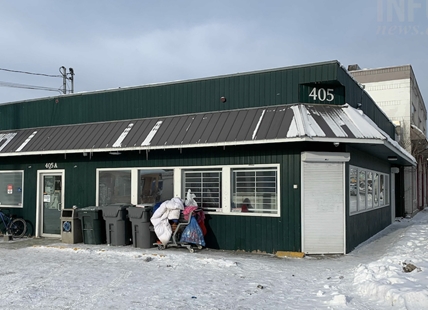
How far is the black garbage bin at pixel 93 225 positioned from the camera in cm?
1202

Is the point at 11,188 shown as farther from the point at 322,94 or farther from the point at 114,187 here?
the point at 322,94

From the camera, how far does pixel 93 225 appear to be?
39.5 ft

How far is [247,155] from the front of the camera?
11031 millimetres

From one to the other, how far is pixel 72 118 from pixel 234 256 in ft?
24.5

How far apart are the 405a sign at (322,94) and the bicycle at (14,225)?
9.78 meters

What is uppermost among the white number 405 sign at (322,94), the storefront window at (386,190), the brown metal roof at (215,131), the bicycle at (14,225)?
the white number 405 sign at (322,94)

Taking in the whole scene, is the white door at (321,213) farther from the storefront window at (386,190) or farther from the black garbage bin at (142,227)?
the storefront window at (386,190)

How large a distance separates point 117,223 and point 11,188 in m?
5.36

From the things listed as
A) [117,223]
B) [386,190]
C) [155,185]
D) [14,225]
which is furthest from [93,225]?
[386,190]

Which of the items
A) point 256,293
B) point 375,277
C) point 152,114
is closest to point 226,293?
point 256,293

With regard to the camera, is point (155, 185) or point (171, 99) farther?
point (171, 99)

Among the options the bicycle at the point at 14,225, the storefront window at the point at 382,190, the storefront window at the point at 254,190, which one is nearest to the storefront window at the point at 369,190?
the storefront window at the point at 382,190

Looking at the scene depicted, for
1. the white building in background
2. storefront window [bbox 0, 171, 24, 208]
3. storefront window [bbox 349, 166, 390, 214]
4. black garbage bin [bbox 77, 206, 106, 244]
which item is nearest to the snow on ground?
black garbage bin [bbox 77, 206, 106, 244]

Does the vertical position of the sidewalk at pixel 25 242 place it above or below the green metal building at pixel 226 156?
below
